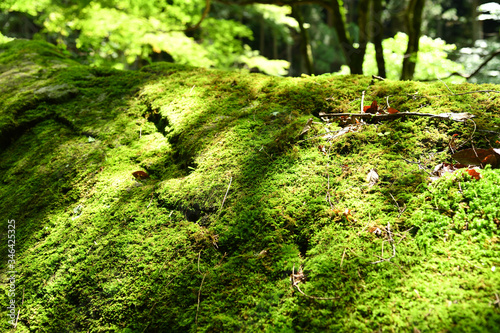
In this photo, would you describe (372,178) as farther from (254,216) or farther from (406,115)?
(254,216)

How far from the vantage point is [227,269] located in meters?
1.60

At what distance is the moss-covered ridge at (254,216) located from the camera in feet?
4.29

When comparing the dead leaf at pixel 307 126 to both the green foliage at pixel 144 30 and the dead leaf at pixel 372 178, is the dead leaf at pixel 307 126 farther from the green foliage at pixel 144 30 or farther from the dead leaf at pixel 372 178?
the green foliage at pixel 144 30

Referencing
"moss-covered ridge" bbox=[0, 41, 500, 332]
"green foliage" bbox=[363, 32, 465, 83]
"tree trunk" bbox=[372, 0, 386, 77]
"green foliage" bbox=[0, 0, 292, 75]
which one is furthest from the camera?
"green foliage" bbox=[0, 0, 292, 75]

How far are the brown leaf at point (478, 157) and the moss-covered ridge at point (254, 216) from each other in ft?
0.26

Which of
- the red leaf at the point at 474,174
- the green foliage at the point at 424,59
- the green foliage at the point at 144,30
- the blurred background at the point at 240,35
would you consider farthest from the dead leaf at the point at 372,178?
the green foliage at the point at 144,30

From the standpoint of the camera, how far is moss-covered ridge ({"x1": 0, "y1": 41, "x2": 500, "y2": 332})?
1308 mm

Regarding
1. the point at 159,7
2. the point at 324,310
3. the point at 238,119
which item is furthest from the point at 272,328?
the point at 159,7

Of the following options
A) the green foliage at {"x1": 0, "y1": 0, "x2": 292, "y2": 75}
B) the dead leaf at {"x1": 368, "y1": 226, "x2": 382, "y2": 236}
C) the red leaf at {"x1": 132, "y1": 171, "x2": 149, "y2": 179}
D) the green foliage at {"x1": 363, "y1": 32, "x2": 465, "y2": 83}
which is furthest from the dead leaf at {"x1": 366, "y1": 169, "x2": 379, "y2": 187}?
the green foliage at {"x1": 0, "y1": 0, "x2": 292, "y2": 75}

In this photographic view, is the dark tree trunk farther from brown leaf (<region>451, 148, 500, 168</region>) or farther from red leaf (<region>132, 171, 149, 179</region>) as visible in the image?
red leaf (<region>132, 171, 149, 179</region>)

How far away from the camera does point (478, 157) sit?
1631mm

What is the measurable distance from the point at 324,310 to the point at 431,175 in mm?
1029

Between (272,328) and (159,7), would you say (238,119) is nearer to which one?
(272,328)

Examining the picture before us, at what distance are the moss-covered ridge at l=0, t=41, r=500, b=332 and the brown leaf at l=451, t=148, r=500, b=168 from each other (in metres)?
0.08
